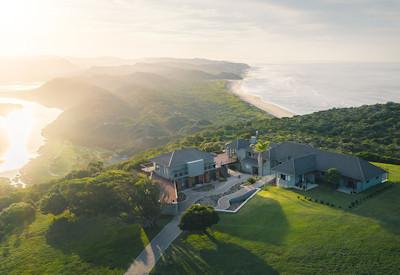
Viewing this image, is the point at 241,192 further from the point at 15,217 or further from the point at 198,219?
the point at 15,217

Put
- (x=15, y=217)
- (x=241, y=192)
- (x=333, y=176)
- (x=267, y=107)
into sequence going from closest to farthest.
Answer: (x=333, y=176) → (x=241, y=192) → (x=15, y=217) → (x=267, y=107)

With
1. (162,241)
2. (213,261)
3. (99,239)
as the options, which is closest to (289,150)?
(162,241)

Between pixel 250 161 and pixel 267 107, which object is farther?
pixel 267 107

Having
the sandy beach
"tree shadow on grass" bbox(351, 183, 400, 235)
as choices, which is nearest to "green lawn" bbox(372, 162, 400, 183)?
"tree shadow on grass" bbox(351, 183, 400, 235)

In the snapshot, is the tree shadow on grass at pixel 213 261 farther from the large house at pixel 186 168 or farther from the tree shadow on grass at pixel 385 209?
the large house at pixel 186 168

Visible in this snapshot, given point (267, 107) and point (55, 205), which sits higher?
point (267, 107)

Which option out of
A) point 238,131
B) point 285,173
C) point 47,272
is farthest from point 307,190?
point 238,131

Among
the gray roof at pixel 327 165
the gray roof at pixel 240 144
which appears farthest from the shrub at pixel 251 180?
the gray roof at pixel 240 144
